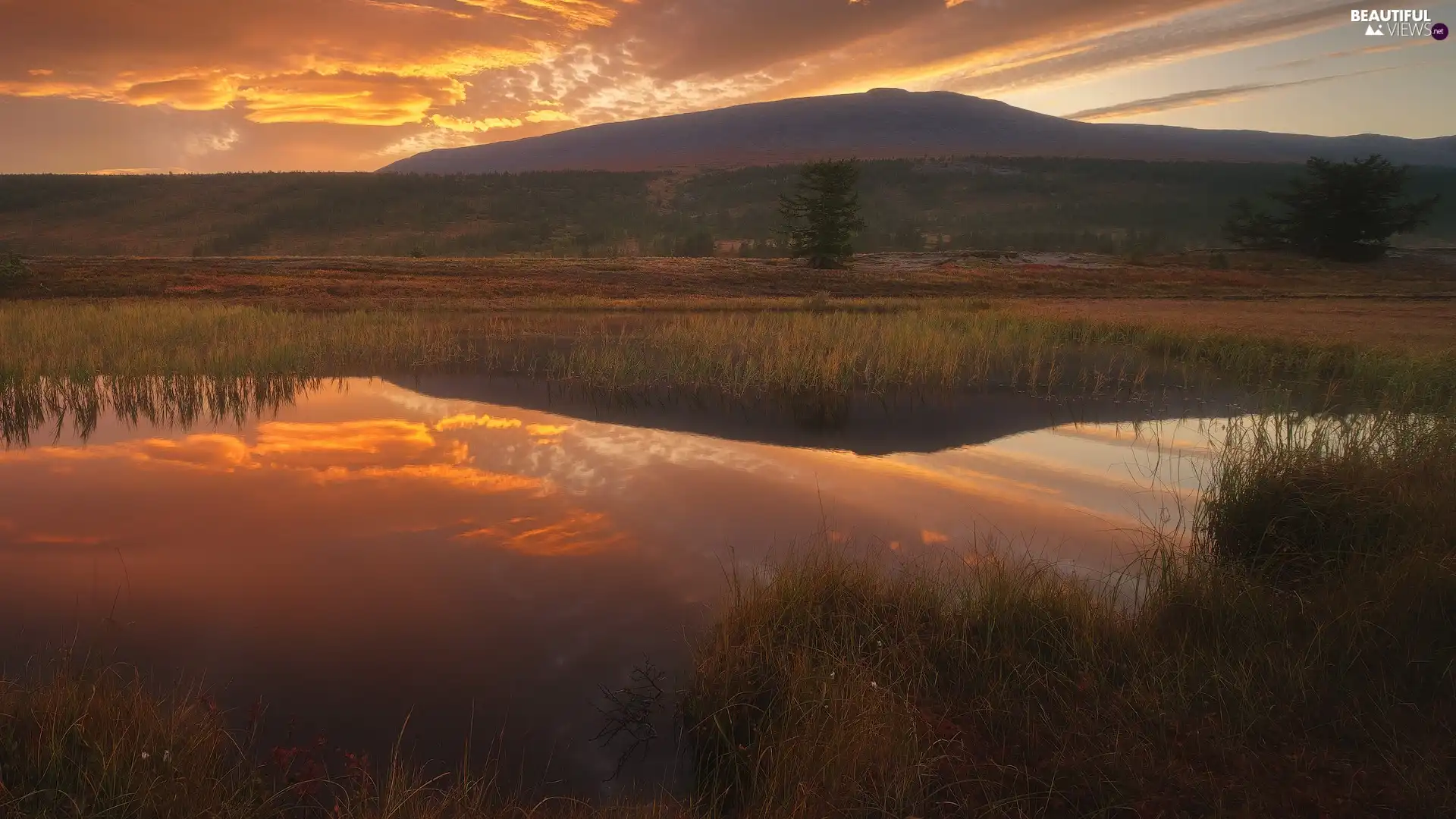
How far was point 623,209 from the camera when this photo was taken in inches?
3551

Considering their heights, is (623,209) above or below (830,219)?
above

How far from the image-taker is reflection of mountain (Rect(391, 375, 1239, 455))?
10.5 m

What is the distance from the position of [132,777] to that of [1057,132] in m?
205

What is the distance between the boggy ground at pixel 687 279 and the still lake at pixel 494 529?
726 inches

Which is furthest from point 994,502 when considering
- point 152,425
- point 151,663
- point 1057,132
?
point 1057,132

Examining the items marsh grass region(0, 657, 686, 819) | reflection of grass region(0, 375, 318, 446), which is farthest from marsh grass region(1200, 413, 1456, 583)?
reflection of grass region(0, 375, 318, 446)

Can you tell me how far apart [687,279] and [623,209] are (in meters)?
57.9

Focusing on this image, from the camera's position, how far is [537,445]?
984 centimetres

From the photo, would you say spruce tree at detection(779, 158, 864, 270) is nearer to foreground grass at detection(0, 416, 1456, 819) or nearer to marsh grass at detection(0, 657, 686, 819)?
foreground grass at detection(0, 416, 1456, 819)

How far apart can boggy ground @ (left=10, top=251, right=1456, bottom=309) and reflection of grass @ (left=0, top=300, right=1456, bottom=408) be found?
6903mm

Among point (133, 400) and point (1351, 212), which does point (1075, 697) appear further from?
point (1351, 212)

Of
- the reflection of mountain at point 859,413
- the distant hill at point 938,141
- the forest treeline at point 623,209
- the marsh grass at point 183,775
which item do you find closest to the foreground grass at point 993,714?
the marsh grass at point 183,775

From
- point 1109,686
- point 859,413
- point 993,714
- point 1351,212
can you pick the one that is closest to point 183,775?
point 993,714

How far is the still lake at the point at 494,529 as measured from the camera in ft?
14.1
